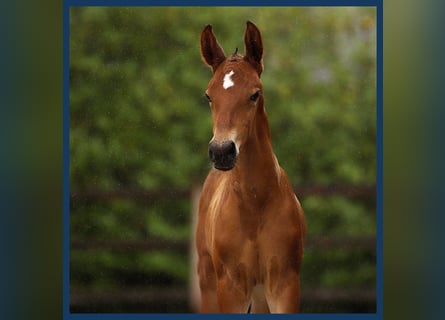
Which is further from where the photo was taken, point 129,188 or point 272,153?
point 129,188

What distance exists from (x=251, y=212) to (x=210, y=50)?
0.92m

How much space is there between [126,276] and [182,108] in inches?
41.0

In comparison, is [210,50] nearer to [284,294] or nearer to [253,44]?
[253,44]

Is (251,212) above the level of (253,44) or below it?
below

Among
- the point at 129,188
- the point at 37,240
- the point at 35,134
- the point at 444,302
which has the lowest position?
the point at 444,302

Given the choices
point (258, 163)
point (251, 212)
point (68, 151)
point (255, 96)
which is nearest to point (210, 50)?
point (255, 96)

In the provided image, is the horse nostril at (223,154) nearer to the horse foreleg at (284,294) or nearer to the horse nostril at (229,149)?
the horse nostril at (229,149)

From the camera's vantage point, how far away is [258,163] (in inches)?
176

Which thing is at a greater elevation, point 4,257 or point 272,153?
point 272,153

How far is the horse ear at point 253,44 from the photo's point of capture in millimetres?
4516

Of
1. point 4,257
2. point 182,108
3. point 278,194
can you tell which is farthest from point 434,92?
point 4,257

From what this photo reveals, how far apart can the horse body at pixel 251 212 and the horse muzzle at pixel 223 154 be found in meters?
0.12

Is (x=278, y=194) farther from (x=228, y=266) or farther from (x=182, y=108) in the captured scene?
(x=182, y=108)

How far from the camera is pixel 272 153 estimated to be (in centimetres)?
457
